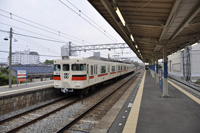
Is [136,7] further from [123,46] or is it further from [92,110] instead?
[123,46]

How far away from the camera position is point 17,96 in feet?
25.4

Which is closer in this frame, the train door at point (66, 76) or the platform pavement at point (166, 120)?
the platform pavement at point (166, 120)

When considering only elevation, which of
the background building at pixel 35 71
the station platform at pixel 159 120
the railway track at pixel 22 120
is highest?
the background building at pixel 35 71

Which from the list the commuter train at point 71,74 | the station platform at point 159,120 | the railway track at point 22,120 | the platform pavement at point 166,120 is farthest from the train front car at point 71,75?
the platform pavement at point 166,120

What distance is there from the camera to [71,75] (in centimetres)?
930

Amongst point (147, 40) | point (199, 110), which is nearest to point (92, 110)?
point (199, 110)

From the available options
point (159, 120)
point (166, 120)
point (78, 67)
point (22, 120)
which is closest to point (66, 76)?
point (78, 67)

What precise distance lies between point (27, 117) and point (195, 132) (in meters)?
6.47

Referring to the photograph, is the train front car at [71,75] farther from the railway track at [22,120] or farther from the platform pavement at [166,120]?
the platform pavement at [166,120]

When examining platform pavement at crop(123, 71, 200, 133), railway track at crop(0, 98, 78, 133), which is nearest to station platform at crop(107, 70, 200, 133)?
platform pavement at crop(123, 71, 200, 133)

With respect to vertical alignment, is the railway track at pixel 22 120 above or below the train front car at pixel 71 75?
below

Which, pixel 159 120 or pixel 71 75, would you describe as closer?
pixel 159 120

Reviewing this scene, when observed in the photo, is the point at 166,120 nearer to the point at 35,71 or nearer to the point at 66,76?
the point at 66,76

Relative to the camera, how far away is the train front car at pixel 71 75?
30.1 ft
